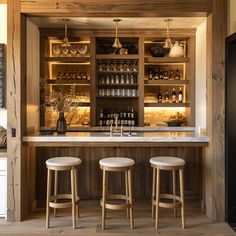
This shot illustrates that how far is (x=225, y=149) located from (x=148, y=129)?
135cm

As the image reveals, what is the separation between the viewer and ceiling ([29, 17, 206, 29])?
4234 mm

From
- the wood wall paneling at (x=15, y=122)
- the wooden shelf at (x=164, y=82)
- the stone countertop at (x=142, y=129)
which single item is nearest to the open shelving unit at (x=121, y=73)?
→ the wooden shelf at (x=164, y=82)

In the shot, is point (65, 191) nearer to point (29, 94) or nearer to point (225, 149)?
point (29, 94)

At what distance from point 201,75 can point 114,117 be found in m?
1.60

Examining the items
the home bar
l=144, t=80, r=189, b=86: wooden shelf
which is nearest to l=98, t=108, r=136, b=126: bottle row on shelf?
the home bar

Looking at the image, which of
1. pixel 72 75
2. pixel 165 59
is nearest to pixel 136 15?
pixel 165 59

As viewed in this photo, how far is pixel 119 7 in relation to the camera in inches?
137

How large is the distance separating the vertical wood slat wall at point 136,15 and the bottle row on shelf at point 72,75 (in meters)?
1.62

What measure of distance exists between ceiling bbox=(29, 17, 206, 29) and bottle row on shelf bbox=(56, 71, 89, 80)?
2.87ft

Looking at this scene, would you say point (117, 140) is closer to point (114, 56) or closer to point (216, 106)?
point (216, 106)

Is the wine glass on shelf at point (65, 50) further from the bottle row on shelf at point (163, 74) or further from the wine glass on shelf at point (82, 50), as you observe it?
the bottle row on shelf at point (163, 74)

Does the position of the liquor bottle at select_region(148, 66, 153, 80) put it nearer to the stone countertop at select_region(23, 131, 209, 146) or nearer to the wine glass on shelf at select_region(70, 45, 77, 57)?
the wine glass on shelf at select_region(70, 45, 77, 57)

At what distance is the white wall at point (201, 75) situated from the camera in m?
4.18

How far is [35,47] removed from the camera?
167 inches
